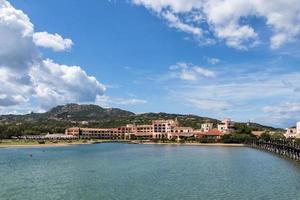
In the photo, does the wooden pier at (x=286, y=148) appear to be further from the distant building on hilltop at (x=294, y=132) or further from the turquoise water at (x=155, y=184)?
the distant building on hilltop at (x=294, y=132)

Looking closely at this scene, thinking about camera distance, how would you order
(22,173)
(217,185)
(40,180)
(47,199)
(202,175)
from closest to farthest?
1. (47,199)
2. (217,185)
3. (40,180)
4. (202,175)
5. (22,173)

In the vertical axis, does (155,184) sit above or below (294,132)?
below

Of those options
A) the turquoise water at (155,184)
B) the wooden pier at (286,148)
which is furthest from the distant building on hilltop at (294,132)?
the turquoise water at (155,184)

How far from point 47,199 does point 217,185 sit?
1859 cm

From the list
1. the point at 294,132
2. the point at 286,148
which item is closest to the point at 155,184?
the point at 286,148

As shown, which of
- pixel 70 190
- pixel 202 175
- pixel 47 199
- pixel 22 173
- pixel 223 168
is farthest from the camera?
pixel 223 168

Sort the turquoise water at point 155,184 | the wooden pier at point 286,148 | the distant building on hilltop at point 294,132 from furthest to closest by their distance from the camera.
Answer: the distant building on hilltop at point 294,132 → the wooden pier at point 286,148 → the turquoise water at point 155,184

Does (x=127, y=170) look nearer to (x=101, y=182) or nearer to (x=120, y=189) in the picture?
(x=101, y=182)

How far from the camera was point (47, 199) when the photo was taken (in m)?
36.5

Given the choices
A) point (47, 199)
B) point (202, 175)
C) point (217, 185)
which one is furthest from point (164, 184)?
point (47, 199)

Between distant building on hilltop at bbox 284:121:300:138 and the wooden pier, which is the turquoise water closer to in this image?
the wooden pier

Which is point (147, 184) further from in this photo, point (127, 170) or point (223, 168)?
→ point (223, 168)

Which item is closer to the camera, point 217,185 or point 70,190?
point 70,190

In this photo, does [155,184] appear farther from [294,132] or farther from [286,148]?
[294,132]
